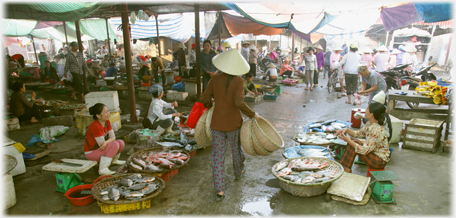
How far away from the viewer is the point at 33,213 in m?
3.12

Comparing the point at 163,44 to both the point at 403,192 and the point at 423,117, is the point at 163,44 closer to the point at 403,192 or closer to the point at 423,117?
the point at 423,117

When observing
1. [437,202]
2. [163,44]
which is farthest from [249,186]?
[163,44]

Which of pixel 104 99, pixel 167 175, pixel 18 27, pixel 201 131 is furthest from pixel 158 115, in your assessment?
pixel 18 27

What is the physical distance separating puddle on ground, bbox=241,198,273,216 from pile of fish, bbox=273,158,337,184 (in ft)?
1.29

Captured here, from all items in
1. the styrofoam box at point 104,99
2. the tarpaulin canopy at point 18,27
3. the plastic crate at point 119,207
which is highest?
the tarpaulin canopy at point 18,27

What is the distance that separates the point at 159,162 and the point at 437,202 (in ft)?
11.7

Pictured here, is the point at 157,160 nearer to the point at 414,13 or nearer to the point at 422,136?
the point at 422,136

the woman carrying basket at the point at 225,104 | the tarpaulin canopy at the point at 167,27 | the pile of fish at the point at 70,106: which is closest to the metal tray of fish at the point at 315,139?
the woman carrying basket at the point at 225,104

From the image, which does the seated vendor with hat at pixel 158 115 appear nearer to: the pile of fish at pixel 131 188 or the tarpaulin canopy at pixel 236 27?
the pile of fish at pixel 131 188

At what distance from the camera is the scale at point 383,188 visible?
10.3ft

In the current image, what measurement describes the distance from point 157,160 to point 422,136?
457 centimetres

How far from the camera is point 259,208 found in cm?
320

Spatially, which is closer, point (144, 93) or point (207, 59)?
point (207, 59)

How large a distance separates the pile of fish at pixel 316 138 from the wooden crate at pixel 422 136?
1436 mm
